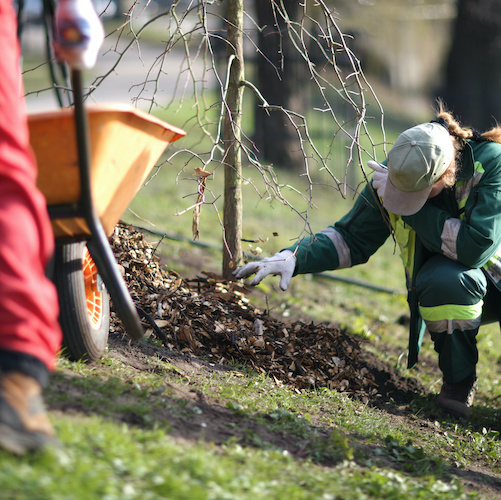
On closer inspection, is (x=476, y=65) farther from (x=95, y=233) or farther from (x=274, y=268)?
(x=95, y=233)

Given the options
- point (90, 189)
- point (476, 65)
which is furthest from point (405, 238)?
point (476, 65)

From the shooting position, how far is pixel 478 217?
10.5 feet

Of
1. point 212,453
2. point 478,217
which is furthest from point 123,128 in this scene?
point 478,217

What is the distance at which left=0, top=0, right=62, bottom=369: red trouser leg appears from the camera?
1709 millimetres

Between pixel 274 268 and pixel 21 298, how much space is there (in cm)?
190

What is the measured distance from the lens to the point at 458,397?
3.40 m

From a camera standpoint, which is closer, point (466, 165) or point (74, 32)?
point (74, 32)

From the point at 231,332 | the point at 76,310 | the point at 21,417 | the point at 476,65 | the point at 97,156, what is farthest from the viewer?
the point at 476,65

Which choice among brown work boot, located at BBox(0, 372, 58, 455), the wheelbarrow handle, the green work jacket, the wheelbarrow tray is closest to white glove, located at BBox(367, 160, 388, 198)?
the green work jacket

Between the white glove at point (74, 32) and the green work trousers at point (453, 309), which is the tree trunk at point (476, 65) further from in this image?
the white glove at point (74, 32)

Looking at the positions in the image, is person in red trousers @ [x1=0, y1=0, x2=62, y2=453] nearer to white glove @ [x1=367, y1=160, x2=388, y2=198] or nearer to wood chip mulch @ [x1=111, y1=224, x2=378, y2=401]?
wood chip mulch @ [x1=111, y1=224, x2=378, y2=401]

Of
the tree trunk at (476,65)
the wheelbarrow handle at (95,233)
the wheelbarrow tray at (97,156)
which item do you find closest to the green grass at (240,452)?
the wheelbarrow handle at (95,233)

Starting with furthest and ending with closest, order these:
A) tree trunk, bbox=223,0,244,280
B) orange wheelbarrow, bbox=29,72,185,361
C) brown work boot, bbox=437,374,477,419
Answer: tree trunk, bbox=223,0,244,280
brown work boot, bbox=437,374,477,419
orange wheelbarrow, bbox=29,72,185,361

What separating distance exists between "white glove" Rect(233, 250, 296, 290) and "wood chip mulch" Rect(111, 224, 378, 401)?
0.28 metres
